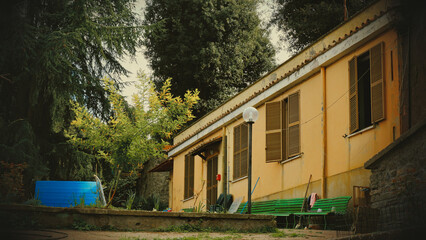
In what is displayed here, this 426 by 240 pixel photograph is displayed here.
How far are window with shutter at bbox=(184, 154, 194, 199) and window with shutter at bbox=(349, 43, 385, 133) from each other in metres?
10.5

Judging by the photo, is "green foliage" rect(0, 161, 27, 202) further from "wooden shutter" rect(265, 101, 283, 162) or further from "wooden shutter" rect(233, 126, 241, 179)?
"wooden shutter" rect(265, 101, 283, 162)

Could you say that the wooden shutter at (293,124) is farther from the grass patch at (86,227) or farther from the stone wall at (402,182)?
the grass patch at (86,227)

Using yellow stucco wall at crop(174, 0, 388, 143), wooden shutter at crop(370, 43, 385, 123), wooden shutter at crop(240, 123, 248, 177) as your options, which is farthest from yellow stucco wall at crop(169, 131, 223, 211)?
wooden shutter at crop(370, 43, 385, 123)

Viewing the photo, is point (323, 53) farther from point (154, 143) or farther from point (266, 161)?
point (154, 143)

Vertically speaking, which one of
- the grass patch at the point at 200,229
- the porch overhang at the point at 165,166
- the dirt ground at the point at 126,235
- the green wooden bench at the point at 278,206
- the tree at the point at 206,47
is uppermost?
the tree at the point at 206,47

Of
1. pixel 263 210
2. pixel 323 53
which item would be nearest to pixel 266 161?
pixel 263 210

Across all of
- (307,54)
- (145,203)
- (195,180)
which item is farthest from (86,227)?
(145,203)

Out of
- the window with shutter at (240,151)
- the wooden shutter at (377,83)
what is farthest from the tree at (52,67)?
the wooden shutter at (377,83)

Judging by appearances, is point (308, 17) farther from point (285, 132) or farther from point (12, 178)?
point (12, 178)

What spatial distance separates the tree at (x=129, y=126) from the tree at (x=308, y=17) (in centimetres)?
959

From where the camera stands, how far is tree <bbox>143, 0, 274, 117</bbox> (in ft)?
101

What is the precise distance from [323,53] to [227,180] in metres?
6.57

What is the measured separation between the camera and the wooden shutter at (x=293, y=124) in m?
13.4

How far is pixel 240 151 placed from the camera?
1648 cm
